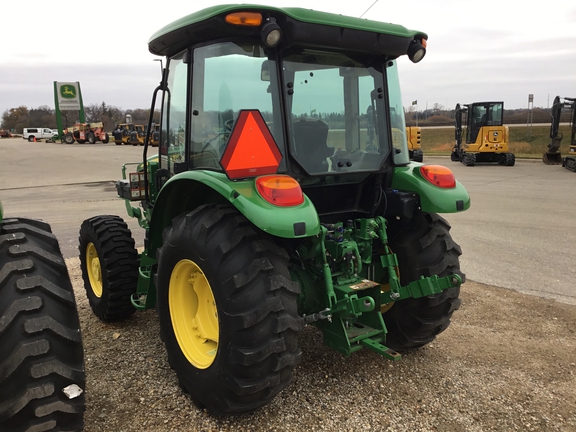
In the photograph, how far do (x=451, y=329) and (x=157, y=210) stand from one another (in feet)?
9.28

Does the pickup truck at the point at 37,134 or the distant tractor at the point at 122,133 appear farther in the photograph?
the pickup truck at the point at 37,134

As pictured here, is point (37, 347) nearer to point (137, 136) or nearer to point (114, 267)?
point (114, 267)

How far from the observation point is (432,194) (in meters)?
3.32

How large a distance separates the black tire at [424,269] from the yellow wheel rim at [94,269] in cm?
283

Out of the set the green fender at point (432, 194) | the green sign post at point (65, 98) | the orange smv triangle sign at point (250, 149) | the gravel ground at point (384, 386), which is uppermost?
the green sign post at point (65, 98)

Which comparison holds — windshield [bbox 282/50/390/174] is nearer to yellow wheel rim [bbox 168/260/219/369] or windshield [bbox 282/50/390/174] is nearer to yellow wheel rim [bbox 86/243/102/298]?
yellow wheel rim [bbox 168/260/219/369]

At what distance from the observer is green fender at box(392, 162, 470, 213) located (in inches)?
130

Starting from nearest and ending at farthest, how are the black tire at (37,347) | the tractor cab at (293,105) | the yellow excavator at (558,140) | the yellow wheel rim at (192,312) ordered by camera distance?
the black tire at (37,347) < the tractor cab at (293,105) < the yellow wheel rim at (192,312) < the yellow excavator at (558,140)

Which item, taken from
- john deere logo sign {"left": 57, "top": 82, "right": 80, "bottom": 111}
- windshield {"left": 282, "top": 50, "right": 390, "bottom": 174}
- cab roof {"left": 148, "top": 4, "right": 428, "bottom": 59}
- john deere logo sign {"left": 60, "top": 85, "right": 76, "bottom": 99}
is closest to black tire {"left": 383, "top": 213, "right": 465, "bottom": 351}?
windshield {"left": 282, "top": 50, "right": 390, "bottom": 174}

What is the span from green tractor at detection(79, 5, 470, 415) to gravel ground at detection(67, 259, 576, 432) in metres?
0.25

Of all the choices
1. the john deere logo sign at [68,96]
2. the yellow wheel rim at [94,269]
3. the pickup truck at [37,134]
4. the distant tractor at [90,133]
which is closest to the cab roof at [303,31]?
the yellow wheel rim at [94,269]

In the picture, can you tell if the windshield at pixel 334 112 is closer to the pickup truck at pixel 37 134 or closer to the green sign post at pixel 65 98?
the green sign post at pixel 65 98

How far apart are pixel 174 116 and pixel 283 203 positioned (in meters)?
1.46

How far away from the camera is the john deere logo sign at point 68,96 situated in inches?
1682
